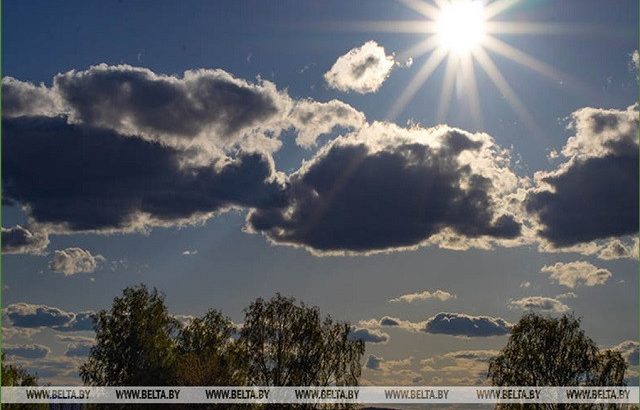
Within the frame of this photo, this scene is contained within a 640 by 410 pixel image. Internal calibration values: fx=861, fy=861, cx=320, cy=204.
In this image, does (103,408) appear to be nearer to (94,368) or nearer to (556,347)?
(94,368)

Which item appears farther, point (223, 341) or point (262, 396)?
point (223, 341)

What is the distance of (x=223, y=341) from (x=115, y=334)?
11.1 meters

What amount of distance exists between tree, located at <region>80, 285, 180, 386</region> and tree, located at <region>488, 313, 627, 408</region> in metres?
30.9

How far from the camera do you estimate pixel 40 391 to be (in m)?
84.3

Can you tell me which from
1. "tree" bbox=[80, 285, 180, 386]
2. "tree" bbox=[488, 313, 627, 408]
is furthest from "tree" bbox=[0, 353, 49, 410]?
"tree" bbox=[488, 313, 627, 408]

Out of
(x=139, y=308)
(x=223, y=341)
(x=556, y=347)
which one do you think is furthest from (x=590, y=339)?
(x=139, y=308)

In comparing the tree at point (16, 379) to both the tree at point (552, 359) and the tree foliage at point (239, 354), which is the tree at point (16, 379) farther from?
the tree at point (552, 359)

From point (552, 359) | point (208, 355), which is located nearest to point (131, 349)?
point (208, 355)

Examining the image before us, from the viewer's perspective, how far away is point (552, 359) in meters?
74.1

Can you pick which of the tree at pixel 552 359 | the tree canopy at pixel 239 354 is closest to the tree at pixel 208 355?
the tree canopy at pixel 239 354

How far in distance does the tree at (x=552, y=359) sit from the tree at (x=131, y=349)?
3094 centimetres

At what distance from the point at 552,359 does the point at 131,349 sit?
3862 cm

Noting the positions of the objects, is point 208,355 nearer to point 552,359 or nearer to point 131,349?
point 131,349

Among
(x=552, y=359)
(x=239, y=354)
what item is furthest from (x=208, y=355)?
(x=552, y=359)
